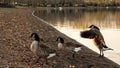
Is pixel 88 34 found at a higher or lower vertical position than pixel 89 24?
higher

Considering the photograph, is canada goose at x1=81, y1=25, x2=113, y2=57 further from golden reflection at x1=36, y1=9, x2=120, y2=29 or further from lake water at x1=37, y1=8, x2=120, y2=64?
golden reflection at x1=36, y1=9, x2=120, y2=29

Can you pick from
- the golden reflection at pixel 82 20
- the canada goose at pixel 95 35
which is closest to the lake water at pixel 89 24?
the golden reflection at pixel 82 20

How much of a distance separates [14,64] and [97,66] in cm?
421

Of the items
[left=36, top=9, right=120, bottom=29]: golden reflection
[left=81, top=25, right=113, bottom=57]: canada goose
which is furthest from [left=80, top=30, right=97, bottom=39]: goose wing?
[left=36, top=9, right=120, bottom=29]: golden reflection

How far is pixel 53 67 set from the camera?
1506 centimetres

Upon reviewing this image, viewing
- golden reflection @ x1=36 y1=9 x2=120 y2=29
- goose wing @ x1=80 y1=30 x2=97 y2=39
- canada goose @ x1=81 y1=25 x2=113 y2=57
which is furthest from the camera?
golden reflection @ x1=36 y1=9 x2=120 y2=29

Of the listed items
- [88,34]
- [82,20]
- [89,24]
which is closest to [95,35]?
[88,34]

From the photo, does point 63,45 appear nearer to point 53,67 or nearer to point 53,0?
point 53,67

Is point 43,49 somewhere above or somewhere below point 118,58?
above

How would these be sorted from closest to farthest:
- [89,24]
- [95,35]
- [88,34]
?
[88,34] < [95,35] < [89,24]

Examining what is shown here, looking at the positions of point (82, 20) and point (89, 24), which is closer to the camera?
point (89, 24)

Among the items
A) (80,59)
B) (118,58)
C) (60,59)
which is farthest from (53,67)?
(118,58)

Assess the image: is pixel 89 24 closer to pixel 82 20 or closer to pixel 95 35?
pixel 82 20

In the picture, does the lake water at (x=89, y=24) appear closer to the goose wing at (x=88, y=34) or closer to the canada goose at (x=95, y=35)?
the canada goose at (x=95, y=35)
